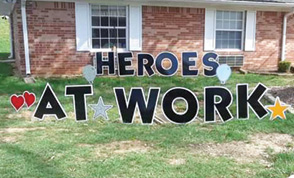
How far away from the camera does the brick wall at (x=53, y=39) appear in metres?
10.1

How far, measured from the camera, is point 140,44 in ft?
36.9

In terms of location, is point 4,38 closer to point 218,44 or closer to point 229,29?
point 218,44

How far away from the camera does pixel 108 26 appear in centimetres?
1092

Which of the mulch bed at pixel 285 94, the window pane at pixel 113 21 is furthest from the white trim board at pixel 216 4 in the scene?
the mulch bed at pixel 285 94

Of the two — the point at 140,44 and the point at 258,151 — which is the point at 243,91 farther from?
the point at 140,44

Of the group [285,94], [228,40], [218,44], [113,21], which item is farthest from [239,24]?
[285,94]

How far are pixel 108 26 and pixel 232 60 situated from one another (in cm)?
476

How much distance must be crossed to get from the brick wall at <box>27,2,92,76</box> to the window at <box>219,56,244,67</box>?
4.92m

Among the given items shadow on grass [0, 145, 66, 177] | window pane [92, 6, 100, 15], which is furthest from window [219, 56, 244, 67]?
shadow on grass [0, 145, 66, 177]

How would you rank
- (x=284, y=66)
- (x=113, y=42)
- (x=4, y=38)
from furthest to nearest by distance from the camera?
(x=4, y=38), (x=284, y=66), (x=113, y=42)

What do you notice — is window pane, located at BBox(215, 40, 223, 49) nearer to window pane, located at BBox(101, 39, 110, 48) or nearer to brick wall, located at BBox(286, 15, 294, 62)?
brick wall, located at BBox(286, 15, 294, 62)

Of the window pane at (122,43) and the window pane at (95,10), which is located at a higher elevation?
the window pane at (95,10)

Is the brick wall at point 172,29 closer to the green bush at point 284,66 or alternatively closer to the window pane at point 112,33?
the window pane at point 112,33

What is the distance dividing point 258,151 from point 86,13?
7.73 m
